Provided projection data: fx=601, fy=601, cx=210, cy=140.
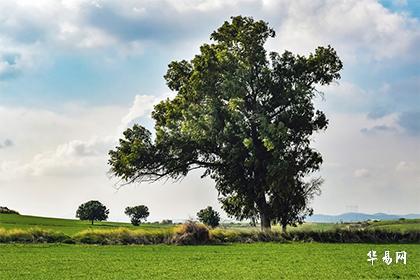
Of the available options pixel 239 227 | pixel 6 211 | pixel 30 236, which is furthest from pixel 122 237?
pixel 6 211

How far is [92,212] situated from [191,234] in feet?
155

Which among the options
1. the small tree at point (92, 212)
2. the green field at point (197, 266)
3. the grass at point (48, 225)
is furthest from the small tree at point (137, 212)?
the green field at point (197, 266)

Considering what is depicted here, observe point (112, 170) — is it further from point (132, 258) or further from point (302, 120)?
point (132, 258)

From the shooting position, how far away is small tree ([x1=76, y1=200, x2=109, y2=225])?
76.2m

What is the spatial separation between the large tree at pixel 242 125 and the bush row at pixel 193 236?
377 centimetres

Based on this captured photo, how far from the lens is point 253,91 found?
39000mm

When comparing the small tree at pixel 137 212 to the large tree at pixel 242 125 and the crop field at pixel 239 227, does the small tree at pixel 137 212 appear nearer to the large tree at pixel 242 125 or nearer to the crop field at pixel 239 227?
the crop field at pixel 239 227

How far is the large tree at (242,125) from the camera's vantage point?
37719 mm

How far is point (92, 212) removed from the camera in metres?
76.1

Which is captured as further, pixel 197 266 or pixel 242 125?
pixel 242 125

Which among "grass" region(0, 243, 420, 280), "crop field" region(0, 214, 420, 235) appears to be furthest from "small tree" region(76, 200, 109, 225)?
"grass" region(0, 243, 420, 280)

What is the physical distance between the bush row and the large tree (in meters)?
3.77

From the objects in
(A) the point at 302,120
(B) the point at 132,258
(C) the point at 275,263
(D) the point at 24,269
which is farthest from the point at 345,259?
(A) the point at 302,120

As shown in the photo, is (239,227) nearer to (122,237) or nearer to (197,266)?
(122,237)
